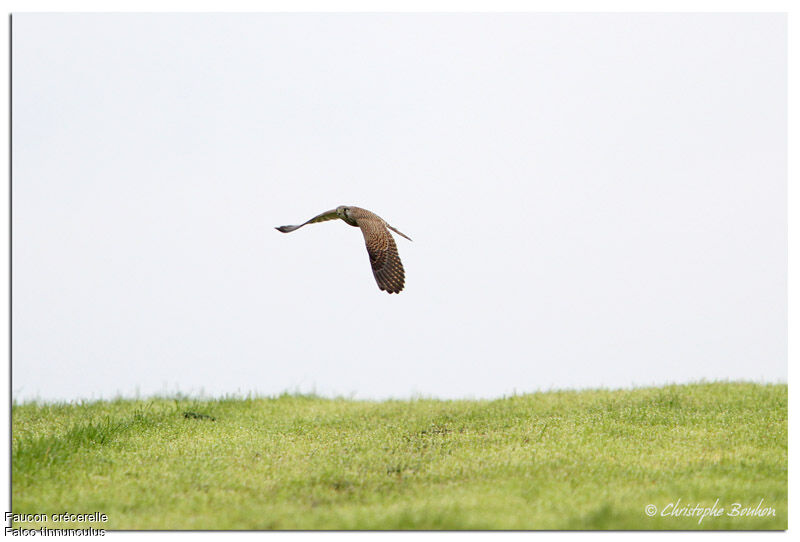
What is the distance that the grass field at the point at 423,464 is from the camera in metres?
7.89

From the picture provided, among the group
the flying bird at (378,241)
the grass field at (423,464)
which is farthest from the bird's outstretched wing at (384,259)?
the grass field at (423,464)

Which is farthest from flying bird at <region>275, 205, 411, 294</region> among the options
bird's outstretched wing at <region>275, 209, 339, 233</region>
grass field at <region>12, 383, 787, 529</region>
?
grass field at <region>12, 383, 787, 529</region>

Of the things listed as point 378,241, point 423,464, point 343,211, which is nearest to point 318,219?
point 343,211

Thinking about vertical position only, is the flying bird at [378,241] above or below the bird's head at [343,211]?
below

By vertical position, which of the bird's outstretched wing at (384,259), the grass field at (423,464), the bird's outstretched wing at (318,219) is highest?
the bird's outstretched wing at (318,219)

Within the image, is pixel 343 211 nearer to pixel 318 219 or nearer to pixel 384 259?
pixel 318 219

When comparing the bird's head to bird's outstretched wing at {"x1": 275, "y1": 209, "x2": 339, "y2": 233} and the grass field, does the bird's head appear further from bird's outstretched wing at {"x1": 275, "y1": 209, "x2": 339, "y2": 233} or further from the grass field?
the grass field

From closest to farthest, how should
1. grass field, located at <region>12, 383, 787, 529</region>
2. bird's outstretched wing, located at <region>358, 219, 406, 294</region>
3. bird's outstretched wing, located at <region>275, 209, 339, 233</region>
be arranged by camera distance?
grass field, located at <region>12, 383, 787, 529</region> < bird's outstretched wing, located at <region>358, 219, 406, 294</region> < bird's outstretched wing, located at <region>275, 209, 339, 233</region>

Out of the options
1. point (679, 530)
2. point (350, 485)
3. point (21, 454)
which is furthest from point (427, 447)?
point (21, 454)

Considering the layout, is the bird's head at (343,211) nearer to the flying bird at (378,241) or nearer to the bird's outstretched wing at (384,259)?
the flying bird at (378,241)

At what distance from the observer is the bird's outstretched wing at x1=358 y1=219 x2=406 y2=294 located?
392 inches

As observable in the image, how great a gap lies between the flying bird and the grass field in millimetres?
2076

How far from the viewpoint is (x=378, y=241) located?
1043cm

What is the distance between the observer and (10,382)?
967 centimetres
